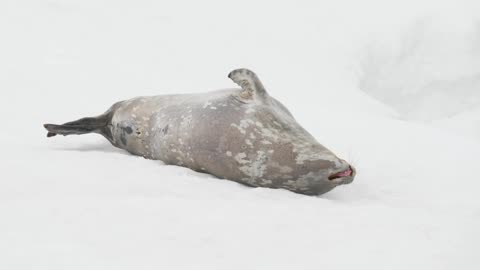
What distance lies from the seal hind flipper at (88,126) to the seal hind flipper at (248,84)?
51.6 inches

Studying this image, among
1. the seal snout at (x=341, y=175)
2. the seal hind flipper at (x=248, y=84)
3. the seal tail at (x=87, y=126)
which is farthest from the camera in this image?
the seal tail at (x=87, y=126)

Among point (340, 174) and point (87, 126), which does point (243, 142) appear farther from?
point (87, 126)


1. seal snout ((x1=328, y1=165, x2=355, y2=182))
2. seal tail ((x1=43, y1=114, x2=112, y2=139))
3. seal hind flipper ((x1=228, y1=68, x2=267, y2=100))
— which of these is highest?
seal hind flipper ((x1=228, y1=68, x2=267, y2=100))

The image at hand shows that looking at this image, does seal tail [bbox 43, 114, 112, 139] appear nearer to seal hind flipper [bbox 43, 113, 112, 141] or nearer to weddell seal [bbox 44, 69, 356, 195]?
seal hind flipper [bbox 43, 113, 112, 141]

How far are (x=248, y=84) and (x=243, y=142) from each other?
44 centimetres

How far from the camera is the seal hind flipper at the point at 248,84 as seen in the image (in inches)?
122

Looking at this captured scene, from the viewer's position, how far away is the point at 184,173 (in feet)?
9.57

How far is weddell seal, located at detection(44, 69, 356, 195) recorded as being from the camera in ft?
9.20

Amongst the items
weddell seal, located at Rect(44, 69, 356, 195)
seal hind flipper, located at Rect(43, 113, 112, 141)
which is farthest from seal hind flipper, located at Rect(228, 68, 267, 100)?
seal hind flipper, located at Rect(43, 113, 112, 141)

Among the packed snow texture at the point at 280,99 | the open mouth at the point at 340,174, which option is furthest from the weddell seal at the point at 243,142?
the packed snow texture at the point at 280,99

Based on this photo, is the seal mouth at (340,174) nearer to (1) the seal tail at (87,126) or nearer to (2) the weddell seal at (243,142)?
(2) the weddell seal at (243,142)

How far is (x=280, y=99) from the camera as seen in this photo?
630 centimetres

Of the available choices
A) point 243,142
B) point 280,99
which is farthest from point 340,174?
point 280,99

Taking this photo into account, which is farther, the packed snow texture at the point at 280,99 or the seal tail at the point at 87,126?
the seal tail at the point at 87,126
